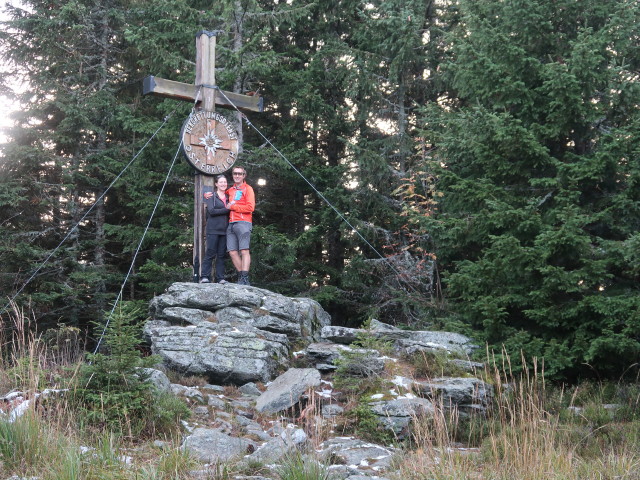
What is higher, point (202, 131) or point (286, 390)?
point (202, 131)

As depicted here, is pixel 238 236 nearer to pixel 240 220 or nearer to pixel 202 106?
pixel 240 220

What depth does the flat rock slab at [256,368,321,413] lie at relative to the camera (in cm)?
675

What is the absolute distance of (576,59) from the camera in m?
7.89

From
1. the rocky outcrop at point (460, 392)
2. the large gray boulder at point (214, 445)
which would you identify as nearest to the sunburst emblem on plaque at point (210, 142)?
the rocky outcrop at point (460, 392)

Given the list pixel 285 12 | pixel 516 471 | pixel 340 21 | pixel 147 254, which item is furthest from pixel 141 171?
pixel 516 471

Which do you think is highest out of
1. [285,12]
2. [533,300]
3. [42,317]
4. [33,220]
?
[285,12]

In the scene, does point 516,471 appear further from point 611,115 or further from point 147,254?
point 147,254

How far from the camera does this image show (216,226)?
998 cm

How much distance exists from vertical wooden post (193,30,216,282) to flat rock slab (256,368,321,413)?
3.29m

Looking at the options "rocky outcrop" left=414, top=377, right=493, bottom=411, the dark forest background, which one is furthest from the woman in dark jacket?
"rocky outcrop" left=414, top=377, right=493, bottom=411

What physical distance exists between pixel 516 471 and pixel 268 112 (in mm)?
14017

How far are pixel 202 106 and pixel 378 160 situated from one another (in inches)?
185

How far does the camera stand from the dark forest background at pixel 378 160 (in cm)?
800

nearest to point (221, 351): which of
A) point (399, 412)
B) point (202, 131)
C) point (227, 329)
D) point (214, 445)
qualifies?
point (227, 329)
